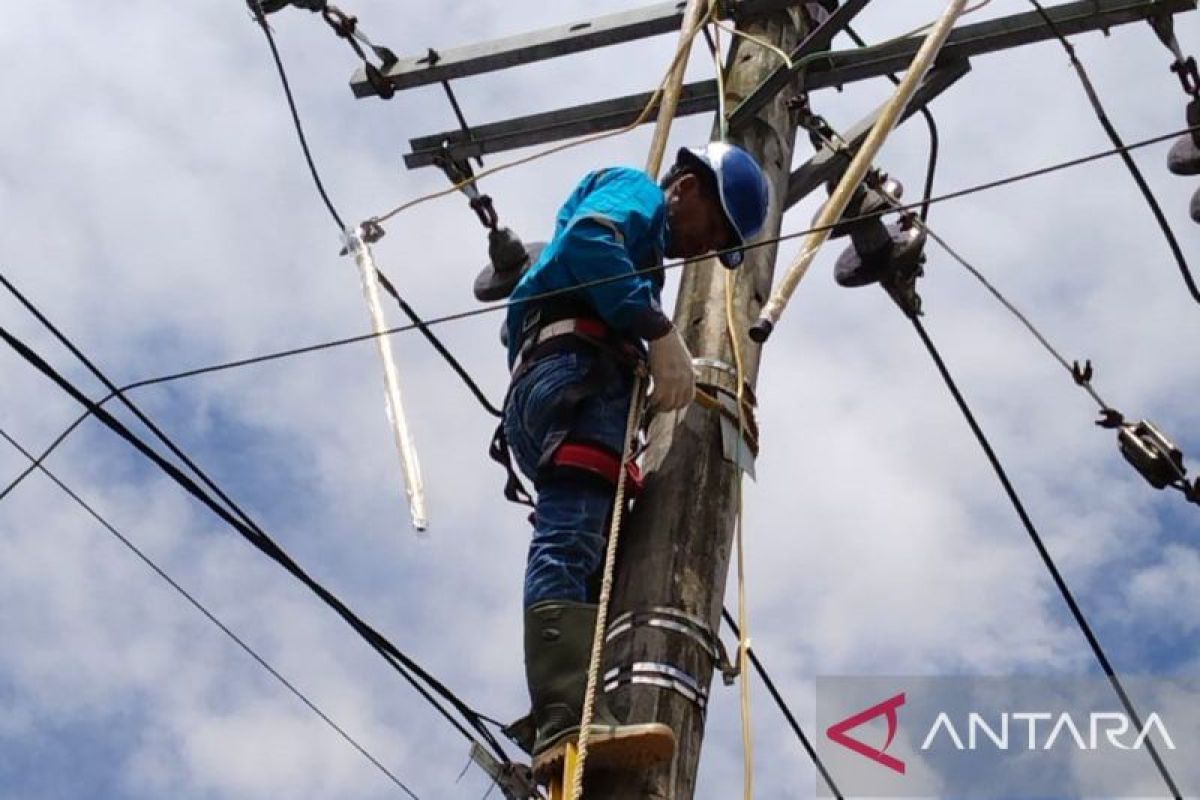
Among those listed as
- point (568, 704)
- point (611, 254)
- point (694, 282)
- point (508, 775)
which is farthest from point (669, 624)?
point (508, 775)

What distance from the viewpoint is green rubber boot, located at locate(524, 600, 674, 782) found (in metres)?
3.03

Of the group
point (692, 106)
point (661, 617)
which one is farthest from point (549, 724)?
point (692, 106)

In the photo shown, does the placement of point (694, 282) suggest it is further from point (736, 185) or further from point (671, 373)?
point (671, 373)

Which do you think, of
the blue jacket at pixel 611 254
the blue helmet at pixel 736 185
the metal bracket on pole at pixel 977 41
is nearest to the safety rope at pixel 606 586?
the blue jacket at pixel 611 254

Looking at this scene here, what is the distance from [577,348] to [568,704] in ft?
2.59

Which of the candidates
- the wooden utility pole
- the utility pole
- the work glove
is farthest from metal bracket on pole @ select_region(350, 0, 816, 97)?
the work glove

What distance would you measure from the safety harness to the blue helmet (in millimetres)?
499

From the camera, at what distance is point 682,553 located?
135 inches

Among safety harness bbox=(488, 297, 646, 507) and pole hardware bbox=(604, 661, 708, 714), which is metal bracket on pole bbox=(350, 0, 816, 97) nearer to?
safety harness bbox=(488, 297, 646, 507)

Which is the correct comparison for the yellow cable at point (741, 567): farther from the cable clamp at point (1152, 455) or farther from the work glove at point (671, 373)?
the cable clamp at point (1152, 455)

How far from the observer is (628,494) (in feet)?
11.6

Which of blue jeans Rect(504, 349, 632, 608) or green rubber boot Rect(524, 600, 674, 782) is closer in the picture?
green rubber boot Rect(524, 600, 674, 782)

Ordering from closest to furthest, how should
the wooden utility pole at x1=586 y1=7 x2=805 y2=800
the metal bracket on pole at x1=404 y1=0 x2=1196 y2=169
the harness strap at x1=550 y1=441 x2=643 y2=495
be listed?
the wooden utility pole at x1=586 y1=7 x2=805 y2=800
the harness strap at x1=550 y1=441 x2=643 y2=495
the metal bracket on pole at x1=404 y1=0 x2=1196 y2=169

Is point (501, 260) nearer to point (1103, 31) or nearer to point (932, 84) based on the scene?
point (932, 84)
